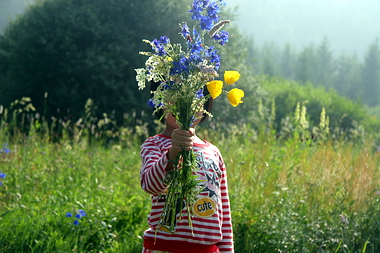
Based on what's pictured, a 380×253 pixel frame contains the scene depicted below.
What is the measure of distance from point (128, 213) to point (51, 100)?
24.9ft

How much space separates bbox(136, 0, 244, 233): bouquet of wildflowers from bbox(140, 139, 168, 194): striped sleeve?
0.06 meters

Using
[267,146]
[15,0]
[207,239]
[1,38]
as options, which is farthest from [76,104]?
[15,0]

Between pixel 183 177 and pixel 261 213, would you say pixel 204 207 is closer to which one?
pixel 183 177

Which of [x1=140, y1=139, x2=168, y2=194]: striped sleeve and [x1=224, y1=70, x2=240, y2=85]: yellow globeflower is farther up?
[x1=224, y1=70, x2=240, y2=85]: yellow globeflower

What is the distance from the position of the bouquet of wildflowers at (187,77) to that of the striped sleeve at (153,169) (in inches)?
2.5

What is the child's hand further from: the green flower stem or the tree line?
the tree line

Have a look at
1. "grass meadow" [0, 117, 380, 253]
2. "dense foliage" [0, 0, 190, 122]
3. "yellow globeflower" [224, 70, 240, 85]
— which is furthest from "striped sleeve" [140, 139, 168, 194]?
"dense foliage" [0, 0, 190, 122]

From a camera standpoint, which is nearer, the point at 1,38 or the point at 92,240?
the point at 92,240

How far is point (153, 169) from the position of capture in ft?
6.43

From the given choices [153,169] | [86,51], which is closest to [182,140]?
[153,169]

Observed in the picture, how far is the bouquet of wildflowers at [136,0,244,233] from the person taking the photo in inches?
68.9

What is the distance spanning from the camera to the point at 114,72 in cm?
1049

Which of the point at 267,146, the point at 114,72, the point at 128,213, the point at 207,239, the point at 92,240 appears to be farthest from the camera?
the point at 114,72

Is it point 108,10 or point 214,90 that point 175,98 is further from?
point 108,10
